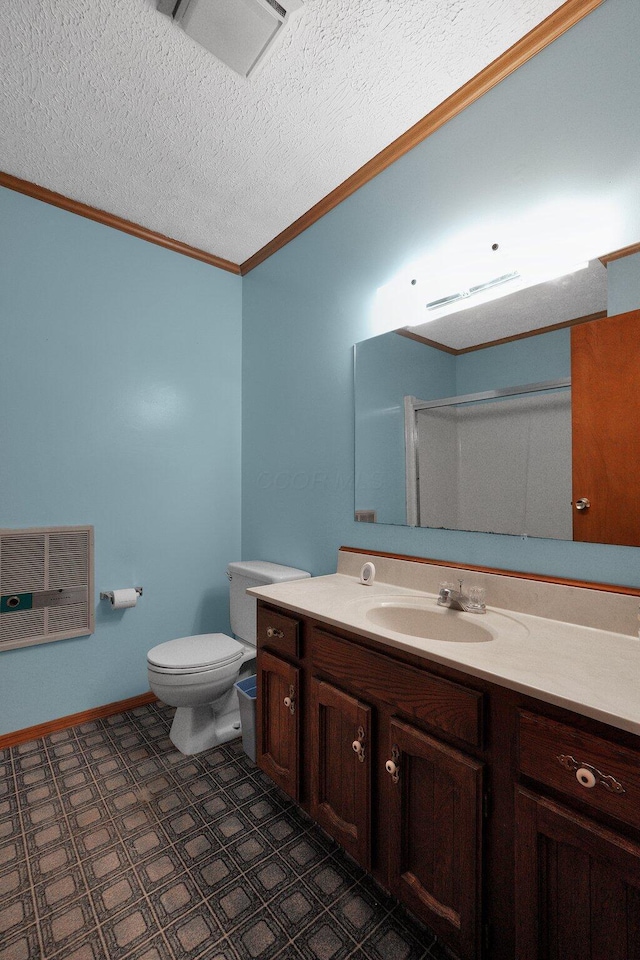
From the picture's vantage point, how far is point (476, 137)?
154 cm

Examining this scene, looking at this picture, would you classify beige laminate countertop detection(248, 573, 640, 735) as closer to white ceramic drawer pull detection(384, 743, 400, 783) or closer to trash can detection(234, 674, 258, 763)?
white ceramic drawer pull detection(384, 743, 400, 783)

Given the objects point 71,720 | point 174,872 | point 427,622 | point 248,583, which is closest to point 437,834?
point 427,622

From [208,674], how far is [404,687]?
3.51 ft

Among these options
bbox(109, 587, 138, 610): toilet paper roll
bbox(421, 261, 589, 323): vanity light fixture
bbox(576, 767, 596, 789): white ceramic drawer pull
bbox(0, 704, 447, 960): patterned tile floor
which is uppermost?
bbox(421, 261, 589, 323): vanity light fixture

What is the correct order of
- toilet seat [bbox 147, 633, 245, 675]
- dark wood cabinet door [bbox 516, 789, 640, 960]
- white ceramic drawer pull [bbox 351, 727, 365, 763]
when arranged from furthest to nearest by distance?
toilet seat [bbox 147, 633, 245, 675] → white ceramic drawer pull [bbox 351, 727, 365, 763] → dark wood cabinet door [bbox 516, 789, 640, 960]

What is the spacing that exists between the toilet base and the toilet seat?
0.80ft

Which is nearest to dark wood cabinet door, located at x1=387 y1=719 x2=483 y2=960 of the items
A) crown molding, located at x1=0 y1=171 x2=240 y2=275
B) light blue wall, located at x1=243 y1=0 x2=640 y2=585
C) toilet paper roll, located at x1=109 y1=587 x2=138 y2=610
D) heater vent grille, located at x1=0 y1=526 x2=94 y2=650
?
light blue wall, located at x1=243 y1=0 x2=640 y2=585

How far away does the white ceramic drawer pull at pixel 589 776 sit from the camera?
0.76 metres

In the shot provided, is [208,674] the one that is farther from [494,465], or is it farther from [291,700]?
[494,465]

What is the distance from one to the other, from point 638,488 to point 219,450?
7.22 feet

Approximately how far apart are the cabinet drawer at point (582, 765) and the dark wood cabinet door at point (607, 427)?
1.95ft

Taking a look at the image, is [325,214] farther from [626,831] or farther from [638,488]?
[626,831]

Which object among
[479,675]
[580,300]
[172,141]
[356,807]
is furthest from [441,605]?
[172,141]

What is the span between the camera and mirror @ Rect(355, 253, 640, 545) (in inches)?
51.5
